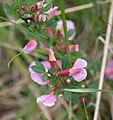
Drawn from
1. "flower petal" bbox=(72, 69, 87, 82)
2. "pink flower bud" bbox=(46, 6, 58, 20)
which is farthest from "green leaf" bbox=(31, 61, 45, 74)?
"pink flower bud" bbox=(46, 6, 58, 20)

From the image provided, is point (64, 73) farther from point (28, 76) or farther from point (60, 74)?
point (28, 76)

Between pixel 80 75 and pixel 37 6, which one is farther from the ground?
pixel 37 6

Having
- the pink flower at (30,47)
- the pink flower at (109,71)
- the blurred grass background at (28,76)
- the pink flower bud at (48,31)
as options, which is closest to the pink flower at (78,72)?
the pink flower at (30,47)

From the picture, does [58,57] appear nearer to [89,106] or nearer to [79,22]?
[89,106]

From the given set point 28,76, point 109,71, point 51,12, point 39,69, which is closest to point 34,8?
point 51,12

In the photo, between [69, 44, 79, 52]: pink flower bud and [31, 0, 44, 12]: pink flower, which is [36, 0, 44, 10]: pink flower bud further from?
[69, 44, 79, 52]: pink flower bud

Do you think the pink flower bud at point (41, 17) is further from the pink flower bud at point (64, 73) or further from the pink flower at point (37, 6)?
the pink flower bud at point (64, 73)
